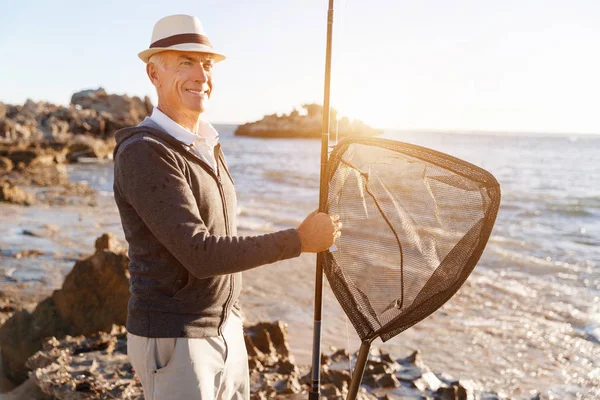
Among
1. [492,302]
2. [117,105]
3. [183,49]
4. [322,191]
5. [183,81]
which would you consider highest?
[117,105]

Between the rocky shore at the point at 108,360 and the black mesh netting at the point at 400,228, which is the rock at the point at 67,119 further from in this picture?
the black mesh netting at the point at 400,228

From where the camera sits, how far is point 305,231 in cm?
234

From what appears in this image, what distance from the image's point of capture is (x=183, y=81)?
246 cm

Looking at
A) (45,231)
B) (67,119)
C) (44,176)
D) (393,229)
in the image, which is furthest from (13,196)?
(67,119)

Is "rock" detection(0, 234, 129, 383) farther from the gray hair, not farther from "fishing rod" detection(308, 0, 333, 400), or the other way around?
the gray hair

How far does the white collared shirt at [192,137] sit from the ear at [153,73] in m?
0.11

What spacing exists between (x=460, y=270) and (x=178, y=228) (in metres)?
1.18

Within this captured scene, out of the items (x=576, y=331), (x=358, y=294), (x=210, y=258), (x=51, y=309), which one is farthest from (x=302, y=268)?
(x=210, y=258)

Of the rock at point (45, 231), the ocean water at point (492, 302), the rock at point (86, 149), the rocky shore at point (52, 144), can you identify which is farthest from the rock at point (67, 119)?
the ocean water at point (492, 302)

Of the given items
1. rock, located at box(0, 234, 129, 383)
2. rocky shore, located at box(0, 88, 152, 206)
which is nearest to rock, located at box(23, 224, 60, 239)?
rocky shore, located at box(0, 88, 152, 206)

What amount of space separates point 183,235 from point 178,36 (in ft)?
2.78

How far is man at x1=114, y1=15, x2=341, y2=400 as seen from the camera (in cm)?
216

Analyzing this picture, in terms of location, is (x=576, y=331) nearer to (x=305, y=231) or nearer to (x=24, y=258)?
(x=305, y=231)

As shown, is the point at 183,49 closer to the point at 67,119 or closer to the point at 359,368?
the point at 359,368
